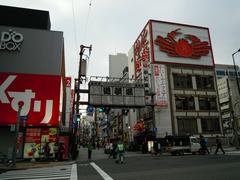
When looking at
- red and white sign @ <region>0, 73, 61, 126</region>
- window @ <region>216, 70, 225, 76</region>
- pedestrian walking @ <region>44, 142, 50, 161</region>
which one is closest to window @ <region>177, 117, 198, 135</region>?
red and white sign @ <region>0, 73, 61, 126</region>

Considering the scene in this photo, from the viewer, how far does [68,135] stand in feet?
78.5

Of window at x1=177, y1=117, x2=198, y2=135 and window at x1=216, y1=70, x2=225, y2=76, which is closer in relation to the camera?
window at x1=177, y1=117, x2=198, y2=135

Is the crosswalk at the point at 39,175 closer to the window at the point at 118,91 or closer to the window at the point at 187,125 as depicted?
the window at the point at 118,91

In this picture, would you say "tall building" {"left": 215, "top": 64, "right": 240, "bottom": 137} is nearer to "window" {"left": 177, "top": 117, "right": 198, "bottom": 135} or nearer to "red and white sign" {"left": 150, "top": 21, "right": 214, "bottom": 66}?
"red and white sign" {"left": 150, "top": 21, "right": 214, "bottom": 66}

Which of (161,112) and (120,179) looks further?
(161,112)

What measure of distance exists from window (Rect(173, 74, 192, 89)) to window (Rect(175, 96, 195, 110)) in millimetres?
2346

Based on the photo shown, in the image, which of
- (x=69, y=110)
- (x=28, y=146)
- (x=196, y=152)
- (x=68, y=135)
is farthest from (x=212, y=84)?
(x=28, y=146)

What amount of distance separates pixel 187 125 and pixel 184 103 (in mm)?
4346

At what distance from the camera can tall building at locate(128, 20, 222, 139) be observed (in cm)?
4219

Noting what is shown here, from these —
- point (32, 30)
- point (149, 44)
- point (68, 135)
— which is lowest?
point (68, 135)

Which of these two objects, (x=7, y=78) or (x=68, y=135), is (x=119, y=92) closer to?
(x=68, y=135)

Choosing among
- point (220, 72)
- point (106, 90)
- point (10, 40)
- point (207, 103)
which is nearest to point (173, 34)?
point (207, 103)

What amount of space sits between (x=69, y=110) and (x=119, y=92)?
58.6ft

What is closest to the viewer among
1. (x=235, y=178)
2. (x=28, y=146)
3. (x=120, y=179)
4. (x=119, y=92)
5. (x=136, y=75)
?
(x=235, y=178)
